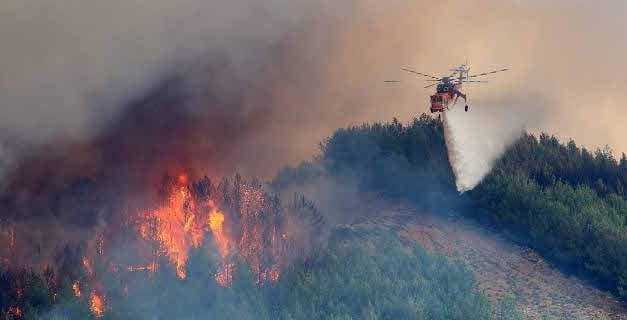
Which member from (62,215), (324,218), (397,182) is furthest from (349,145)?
(62,215)

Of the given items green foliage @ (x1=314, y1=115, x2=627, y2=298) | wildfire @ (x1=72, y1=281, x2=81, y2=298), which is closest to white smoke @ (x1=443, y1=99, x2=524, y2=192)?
green foliage @ (x1=314, y1=115, x2=627, y2=298)

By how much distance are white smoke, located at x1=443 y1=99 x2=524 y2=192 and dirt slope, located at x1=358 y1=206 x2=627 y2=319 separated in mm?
3768

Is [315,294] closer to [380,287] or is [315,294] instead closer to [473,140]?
[380,287]

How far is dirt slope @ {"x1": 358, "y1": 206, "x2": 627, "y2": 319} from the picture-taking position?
103 feet

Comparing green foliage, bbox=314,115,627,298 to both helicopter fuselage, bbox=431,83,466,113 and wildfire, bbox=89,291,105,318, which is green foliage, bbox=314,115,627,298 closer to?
helicopter fuselage, bbox=431,83,466,113

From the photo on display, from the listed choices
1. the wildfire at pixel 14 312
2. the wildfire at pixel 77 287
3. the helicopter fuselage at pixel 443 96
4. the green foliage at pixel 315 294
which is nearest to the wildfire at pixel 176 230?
the green foliage at pixel 315 294

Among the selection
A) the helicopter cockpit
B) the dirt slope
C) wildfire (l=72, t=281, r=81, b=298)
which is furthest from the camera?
the helicopter cockpit

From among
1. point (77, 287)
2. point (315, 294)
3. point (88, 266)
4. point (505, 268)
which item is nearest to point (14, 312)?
point (77, 287)

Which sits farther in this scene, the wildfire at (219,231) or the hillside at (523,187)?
the hillside at (523,187)

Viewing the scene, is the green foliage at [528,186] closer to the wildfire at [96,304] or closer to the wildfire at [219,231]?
the wildfire at [219,231]

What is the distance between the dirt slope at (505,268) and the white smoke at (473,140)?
12.4 ft

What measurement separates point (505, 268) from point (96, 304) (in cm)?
1810

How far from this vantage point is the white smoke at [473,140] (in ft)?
137

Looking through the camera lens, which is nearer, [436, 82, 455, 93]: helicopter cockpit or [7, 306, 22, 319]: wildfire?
[7, 306, 22, 319]: wildfire
